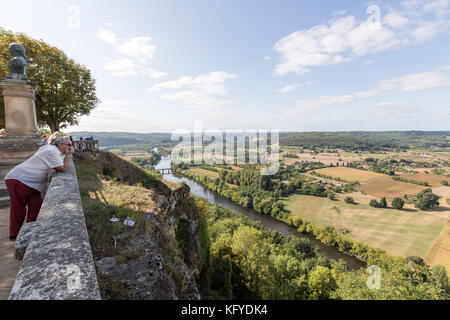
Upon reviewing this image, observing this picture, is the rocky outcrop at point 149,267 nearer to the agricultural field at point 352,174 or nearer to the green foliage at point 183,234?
the green foliage at point 183,234

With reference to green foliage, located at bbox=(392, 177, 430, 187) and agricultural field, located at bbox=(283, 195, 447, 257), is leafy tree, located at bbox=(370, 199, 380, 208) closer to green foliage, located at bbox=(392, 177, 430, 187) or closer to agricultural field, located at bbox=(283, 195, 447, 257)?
agricultural field, located at bbox=(283, 195, 447, 257)

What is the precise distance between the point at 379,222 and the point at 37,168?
62.7 metres


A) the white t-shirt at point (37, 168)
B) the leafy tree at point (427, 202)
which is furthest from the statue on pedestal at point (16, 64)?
the leafy tree at point (427, 202)

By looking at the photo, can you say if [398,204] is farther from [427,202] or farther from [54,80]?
[54,80]

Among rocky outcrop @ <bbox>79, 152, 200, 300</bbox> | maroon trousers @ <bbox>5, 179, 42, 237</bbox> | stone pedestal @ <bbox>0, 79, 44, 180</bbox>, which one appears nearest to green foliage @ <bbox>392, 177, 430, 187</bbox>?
rocky outcrop @ <bbox>79, 152, 200, 300</bbox>

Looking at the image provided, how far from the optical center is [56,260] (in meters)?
1.86

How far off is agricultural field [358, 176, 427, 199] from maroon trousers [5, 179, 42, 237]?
83839 millimetres

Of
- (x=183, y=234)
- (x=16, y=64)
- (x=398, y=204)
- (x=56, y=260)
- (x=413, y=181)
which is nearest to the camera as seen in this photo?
(x=56, y=260)

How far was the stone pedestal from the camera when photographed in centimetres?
735

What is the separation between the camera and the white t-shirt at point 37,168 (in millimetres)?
3754

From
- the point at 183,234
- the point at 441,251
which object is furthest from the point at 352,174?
the point at 183,234

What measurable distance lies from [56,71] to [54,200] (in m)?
13.7
